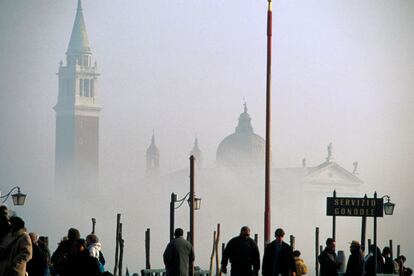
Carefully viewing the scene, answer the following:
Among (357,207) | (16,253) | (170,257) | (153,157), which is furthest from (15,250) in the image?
(153,157)

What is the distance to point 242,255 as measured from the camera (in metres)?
22.6

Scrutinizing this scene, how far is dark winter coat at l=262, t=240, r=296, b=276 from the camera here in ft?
72.6

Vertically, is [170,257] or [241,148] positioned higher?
[241,148]

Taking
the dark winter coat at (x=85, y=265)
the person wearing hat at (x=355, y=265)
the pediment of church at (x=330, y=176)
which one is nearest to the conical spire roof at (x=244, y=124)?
the pediment of church at (x=330, y=176)

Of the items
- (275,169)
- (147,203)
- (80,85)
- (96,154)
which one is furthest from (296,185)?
(80,85)

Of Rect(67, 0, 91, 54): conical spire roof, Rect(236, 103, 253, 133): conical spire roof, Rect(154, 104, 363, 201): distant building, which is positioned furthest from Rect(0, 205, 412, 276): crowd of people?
Rect(67, 0, 91, 54): conical spire roof

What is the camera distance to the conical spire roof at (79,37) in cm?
19300

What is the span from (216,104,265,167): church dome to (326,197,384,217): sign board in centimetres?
13214

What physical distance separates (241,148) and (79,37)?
125 ft

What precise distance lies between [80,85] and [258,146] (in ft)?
122

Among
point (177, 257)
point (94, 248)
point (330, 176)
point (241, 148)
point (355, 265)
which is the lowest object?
point (355, 265)

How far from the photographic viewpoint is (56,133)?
621 ft

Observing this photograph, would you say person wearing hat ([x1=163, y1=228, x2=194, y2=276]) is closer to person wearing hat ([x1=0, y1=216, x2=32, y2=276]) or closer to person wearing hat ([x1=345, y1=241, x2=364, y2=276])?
person wearing hat ([x1=345, y1=241, x2=364, y2=276])

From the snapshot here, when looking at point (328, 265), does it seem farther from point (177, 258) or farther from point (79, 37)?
point (79, 37)
